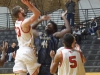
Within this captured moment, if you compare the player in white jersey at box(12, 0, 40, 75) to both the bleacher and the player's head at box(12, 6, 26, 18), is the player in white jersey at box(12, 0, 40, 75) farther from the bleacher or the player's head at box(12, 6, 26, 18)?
the bleacher

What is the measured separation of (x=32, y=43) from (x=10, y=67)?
676 cm

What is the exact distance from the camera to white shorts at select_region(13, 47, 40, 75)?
5082 millimetres

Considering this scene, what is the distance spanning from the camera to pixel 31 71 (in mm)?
5109

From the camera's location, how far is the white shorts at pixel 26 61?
200 inches

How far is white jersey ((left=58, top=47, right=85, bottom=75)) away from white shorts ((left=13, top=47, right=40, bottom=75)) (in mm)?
726

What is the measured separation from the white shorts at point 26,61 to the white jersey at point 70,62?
73cm

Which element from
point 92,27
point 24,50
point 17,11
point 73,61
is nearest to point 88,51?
point 92,27

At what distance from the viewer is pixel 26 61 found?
5082 mm

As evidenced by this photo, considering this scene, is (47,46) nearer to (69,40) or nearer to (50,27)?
(50,27)

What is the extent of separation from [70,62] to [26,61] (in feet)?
2.92

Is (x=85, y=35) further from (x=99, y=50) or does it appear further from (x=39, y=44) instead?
(x=39, y=44)

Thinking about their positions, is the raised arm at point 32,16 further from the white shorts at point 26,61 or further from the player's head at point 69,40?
the player's head at point 69,40

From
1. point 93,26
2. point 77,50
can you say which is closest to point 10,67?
point 93,26

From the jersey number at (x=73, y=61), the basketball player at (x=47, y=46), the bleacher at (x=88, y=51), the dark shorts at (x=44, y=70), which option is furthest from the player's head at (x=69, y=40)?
the bleacher at (x=88, y=51)
